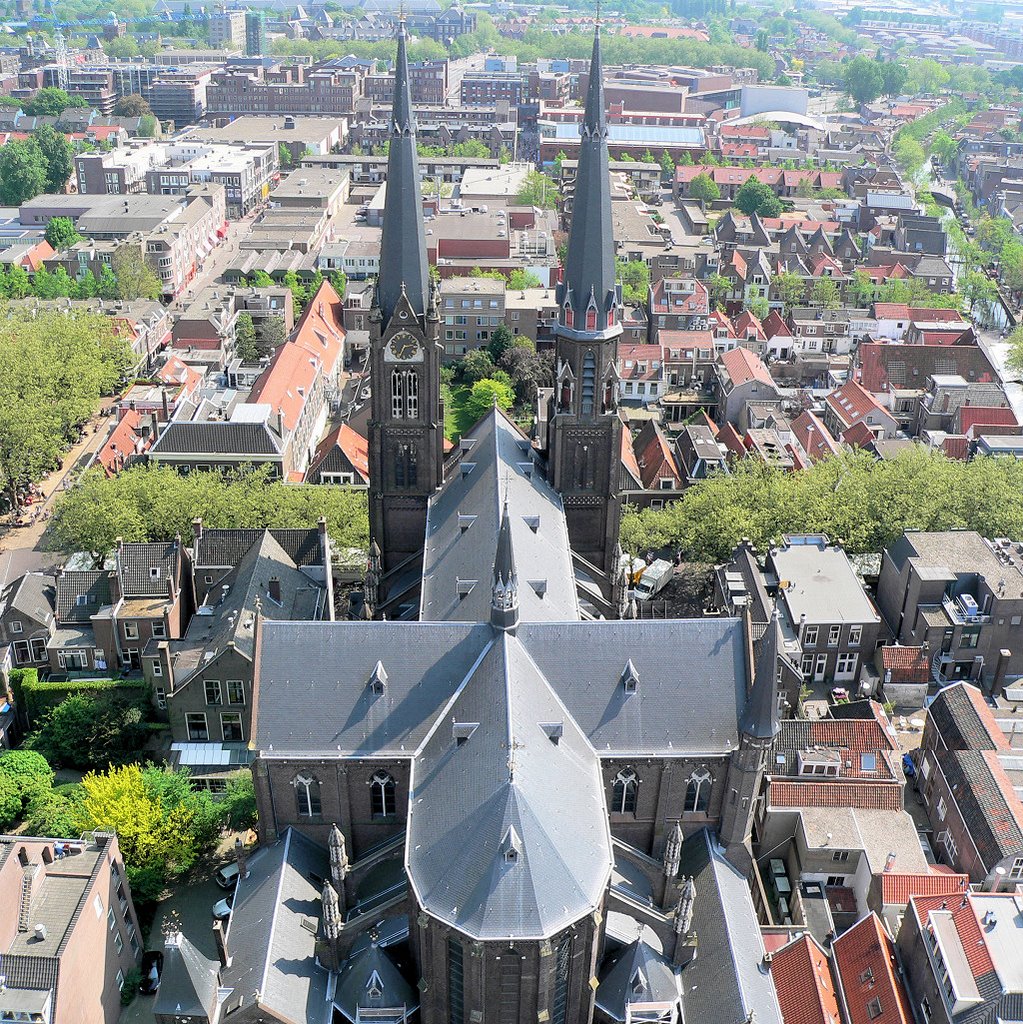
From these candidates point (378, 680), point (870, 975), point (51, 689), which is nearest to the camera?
point (378, 680)

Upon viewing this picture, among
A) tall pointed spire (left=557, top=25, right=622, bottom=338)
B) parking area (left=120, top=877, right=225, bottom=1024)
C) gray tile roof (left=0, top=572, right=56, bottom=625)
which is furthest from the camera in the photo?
gray tile roof (left=0, top=572, right=56, bottom=625)

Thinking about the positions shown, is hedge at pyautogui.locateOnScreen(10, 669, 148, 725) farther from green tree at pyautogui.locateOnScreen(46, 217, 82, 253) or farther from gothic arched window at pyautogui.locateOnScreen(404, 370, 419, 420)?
green tree at pyautogui.locateOnScreen(46, 217, 82, 253)

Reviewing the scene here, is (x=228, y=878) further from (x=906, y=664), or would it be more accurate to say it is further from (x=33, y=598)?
(x=906, y=664)

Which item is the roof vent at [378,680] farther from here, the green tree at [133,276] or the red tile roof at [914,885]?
the green tree at [133,276]

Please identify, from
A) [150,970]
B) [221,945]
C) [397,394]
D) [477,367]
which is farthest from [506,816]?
[477,367]

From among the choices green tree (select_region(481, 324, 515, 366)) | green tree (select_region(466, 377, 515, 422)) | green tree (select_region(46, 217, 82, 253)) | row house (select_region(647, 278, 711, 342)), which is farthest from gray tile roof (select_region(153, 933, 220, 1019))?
A: green tree (select_region(46, 217, 82, 253))

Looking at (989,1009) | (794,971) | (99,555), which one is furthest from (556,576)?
(99,555)
